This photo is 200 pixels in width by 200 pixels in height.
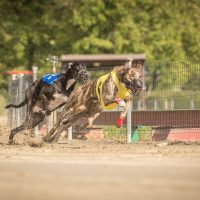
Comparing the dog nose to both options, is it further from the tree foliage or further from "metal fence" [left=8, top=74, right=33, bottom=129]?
the tree foliage

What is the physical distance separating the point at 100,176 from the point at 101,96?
6.51 meters

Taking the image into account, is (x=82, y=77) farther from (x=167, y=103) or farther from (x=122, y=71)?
(x=167, y=103)

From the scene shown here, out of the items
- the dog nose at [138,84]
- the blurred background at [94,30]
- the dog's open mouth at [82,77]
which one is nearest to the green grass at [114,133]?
the dog's open mouth at [82,77]

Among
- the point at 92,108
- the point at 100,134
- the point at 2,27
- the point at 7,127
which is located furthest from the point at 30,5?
the point at 92,108

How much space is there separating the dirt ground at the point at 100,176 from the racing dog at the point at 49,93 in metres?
3.65

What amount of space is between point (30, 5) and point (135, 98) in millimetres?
25959

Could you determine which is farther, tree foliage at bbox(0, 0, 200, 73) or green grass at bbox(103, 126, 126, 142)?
tree foliage at bbox(0, 0, 200, 73)

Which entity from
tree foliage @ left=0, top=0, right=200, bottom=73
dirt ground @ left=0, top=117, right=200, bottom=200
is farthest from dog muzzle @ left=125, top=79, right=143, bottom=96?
tree foliage @ left=0, top=0, right=200, bottom=73

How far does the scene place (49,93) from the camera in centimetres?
1452

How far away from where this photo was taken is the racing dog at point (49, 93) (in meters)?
14.5

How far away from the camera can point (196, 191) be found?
634 centimetres

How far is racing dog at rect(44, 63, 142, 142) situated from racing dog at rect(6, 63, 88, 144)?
189 mm

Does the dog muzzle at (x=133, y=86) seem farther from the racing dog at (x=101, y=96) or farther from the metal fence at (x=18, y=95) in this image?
the metal fence at (x=18, y=95)

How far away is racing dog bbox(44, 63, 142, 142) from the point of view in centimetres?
1386
